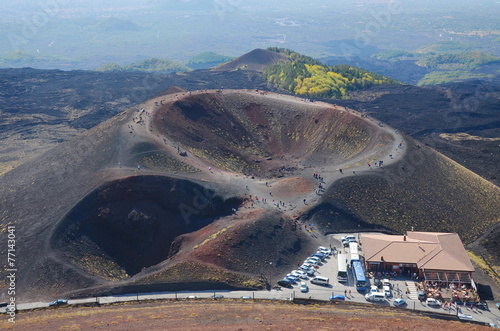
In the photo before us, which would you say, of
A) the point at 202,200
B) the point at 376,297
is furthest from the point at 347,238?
the point at 202,200

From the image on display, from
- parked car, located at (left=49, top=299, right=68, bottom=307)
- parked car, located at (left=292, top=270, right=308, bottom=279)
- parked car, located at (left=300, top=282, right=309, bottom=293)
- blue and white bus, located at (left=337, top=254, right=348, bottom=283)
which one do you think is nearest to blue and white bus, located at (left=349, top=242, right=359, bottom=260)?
blue and white bus, located at (left=337, top=254, right=348, bottom=283)

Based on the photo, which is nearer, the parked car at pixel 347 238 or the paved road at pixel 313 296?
the paved road at pixel 313 296

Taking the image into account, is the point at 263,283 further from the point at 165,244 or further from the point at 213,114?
the point at 213,114

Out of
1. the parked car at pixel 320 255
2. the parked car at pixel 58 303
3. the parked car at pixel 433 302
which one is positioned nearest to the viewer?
the parked car at pixel 58 303

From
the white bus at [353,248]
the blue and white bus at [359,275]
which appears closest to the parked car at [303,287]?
the blue and white bus at [359,275]

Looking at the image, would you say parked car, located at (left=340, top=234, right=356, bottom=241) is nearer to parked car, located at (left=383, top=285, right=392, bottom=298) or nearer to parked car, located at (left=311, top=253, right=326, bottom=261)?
parked car, located at (left=311, top=253, right=326, bottom=261)

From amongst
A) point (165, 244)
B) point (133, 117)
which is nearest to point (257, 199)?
point (165, 244)

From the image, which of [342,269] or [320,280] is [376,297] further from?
[320,280]

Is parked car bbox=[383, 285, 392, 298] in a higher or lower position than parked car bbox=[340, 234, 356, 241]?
lower

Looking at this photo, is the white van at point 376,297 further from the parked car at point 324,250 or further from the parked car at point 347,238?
the parked car at point 347,238
